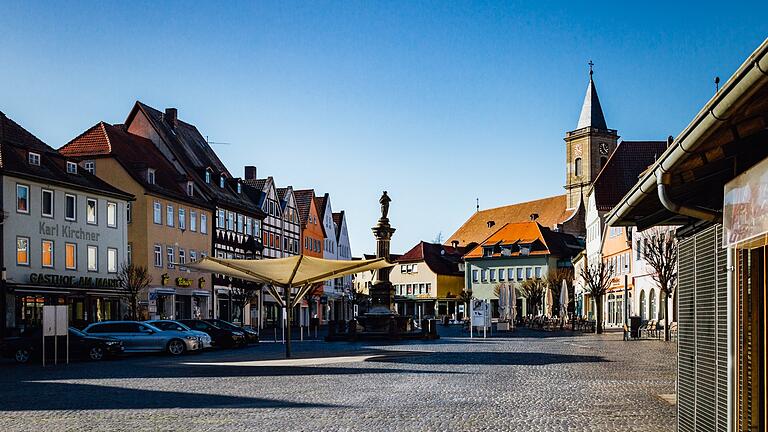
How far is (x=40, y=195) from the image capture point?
46469mm

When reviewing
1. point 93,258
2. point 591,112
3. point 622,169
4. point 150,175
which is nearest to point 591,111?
point 591,112

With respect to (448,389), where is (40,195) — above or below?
above

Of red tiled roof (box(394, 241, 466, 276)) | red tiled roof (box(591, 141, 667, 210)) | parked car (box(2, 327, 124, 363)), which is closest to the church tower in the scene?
red tiled roof (box(394, 241, 466, 276))

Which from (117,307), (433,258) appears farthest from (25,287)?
(433,258)

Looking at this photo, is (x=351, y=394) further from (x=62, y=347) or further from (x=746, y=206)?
(x=62, y=347)

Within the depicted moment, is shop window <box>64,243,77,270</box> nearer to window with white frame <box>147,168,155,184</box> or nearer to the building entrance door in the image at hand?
window with white frame <box>147,168,155,184</box>

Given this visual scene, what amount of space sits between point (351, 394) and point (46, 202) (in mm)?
33602

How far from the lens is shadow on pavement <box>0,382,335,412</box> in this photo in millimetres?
15477

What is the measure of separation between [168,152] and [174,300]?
36.7 feet

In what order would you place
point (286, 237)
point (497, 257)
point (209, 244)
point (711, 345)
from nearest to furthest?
point (711, 345) → point (209, 244) → point (286, 237) → point (497, 257)

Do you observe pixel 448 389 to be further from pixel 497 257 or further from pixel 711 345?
pixel 497 257

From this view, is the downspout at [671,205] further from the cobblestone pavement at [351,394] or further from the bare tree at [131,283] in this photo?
the bare tree at [131,283]

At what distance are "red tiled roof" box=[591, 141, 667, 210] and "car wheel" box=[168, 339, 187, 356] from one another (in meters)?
45.3

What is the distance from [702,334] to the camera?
973 centimetres
